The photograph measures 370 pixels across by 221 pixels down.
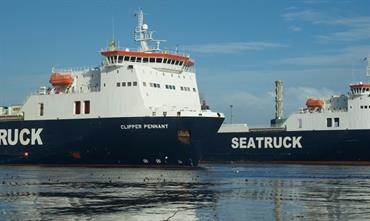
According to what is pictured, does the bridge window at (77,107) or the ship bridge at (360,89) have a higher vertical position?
the ship bridge at (360,89)

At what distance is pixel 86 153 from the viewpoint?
42.7m

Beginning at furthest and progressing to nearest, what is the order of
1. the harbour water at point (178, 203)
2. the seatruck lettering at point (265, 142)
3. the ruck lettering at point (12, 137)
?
the seatruck lettering at point (265, 142), the ruck lettering at point (12, 137), the harbour water at point (178, 203)

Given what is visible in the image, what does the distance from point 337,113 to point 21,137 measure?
30.1 metres

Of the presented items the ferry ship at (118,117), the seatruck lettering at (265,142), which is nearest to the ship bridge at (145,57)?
the ferry ship at (118,117)

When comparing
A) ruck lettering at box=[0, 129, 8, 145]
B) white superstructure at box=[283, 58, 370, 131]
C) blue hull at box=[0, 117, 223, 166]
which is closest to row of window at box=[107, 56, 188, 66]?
blue hull at box=[0, 117, 223, 166]

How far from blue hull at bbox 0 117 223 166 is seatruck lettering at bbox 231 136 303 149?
1973 centimetres

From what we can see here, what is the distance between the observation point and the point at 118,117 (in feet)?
137

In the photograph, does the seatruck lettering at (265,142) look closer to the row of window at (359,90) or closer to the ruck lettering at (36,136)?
the row of window at (359,90)

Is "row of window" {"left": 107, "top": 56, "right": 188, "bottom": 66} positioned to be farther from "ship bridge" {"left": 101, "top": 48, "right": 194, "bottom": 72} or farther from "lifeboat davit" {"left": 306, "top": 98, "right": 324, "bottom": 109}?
"lifeboat davit" {"left": 306, "top": 98, "right": 324, "bottom": 109}

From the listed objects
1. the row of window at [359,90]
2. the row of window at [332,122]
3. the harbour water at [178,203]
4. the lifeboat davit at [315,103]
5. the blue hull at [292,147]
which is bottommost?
the harbour water at [178,203]

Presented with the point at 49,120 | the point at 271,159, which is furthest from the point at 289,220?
the point at 271,159

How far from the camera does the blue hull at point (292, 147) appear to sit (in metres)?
57.8

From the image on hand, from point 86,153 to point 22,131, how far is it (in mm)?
6696

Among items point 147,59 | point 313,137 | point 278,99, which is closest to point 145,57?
point 147,59
